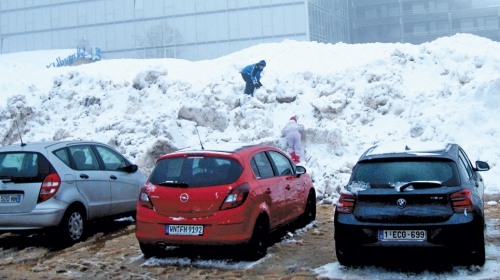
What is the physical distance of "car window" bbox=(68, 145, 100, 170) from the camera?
8.46 m

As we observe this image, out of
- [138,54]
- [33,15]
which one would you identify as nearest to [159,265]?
[138,54]

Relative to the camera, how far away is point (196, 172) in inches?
274

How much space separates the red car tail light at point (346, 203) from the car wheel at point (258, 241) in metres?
1.19

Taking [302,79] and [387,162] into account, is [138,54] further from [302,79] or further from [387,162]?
[387,162]

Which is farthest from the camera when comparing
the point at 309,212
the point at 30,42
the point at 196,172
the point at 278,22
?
the point at 30,42

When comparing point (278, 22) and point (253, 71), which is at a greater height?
point (278, 22)

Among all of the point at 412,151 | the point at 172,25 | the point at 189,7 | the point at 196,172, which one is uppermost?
the point at 189,7

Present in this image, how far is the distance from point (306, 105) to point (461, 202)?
1078 cm

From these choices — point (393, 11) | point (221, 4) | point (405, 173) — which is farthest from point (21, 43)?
point (405, 173)

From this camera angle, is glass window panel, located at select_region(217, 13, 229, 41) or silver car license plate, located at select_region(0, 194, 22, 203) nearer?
silver car license plate, located at select_region(0, 194, 22, 203)

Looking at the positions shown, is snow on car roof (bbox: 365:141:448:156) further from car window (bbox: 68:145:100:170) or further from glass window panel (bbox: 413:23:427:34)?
glass window panel (bbox: 413:23:427:34)

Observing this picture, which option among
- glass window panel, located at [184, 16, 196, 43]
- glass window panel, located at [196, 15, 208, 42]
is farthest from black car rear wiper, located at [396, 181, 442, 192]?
glass window panel, located at [184, 16, 196, 43]

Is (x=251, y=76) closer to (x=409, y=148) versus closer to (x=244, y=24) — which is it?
(x=409, y=148)

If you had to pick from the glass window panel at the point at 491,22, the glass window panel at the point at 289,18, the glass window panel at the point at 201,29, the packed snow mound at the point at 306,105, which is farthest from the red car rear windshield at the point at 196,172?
the glass window panel at the point at 491,22
